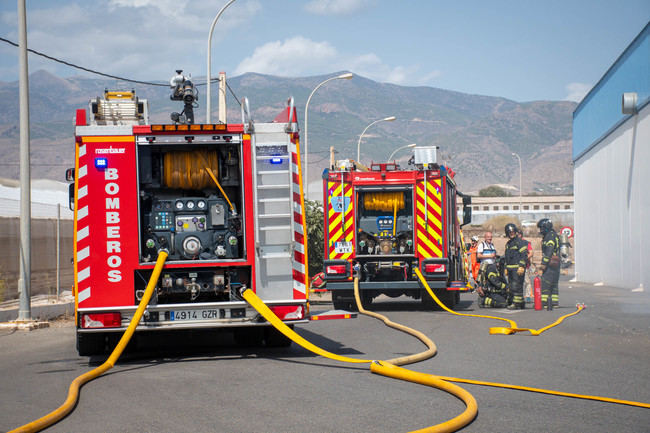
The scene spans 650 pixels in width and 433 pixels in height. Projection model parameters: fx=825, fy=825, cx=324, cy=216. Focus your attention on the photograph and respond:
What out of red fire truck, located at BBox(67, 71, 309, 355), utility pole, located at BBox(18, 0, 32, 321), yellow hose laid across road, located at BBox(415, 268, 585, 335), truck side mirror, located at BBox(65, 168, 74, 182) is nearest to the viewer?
red fire truck, located at BBox(67, 71, 309, 355)

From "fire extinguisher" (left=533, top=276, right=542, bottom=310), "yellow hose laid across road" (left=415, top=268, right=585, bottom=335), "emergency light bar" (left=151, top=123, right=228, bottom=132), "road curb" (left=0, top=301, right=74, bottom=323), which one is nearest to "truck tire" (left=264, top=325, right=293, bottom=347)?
"emergency light bar" (left=151, top=123, right=228, bottom=132)

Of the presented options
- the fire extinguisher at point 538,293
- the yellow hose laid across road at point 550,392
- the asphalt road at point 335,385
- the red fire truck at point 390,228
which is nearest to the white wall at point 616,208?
the fire extinguisher at point 538,293

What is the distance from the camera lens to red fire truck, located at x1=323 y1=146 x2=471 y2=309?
16547 millimetres

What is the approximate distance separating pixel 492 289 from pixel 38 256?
1047 centimetres

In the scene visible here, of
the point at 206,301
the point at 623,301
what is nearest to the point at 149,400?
the point at 206,301

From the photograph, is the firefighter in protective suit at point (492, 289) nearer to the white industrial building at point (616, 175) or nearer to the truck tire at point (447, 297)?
the truck tire at point (447, 297)

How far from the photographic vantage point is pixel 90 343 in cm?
989

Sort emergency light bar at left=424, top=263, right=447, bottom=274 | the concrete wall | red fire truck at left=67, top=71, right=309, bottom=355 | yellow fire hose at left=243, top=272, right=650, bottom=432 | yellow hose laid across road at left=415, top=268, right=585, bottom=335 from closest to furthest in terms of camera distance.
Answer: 1. yellow fire hose at left=243, top=272, right=650, bottom=432
2. red fire truck at left=67, top=71, right=309, bottom=355
3. yellow hose laid across road at left=415, top=268, right=585, bottom=335
4. emergency light bar at left=424, top=263, right=447, bottom=274
5. the concrete wall

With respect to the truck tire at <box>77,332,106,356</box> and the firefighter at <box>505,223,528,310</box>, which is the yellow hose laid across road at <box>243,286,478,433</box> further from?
the firefighter at <box>505,223,528,310</box>

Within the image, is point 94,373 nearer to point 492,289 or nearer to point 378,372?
point 378,372

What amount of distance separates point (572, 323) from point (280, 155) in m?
6.62

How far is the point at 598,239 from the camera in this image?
34.1 m

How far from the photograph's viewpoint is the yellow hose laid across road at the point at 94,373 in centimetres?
596

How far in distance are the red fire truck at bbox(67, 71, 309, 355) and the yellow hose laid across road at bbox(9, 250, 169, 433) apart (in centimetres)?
20
